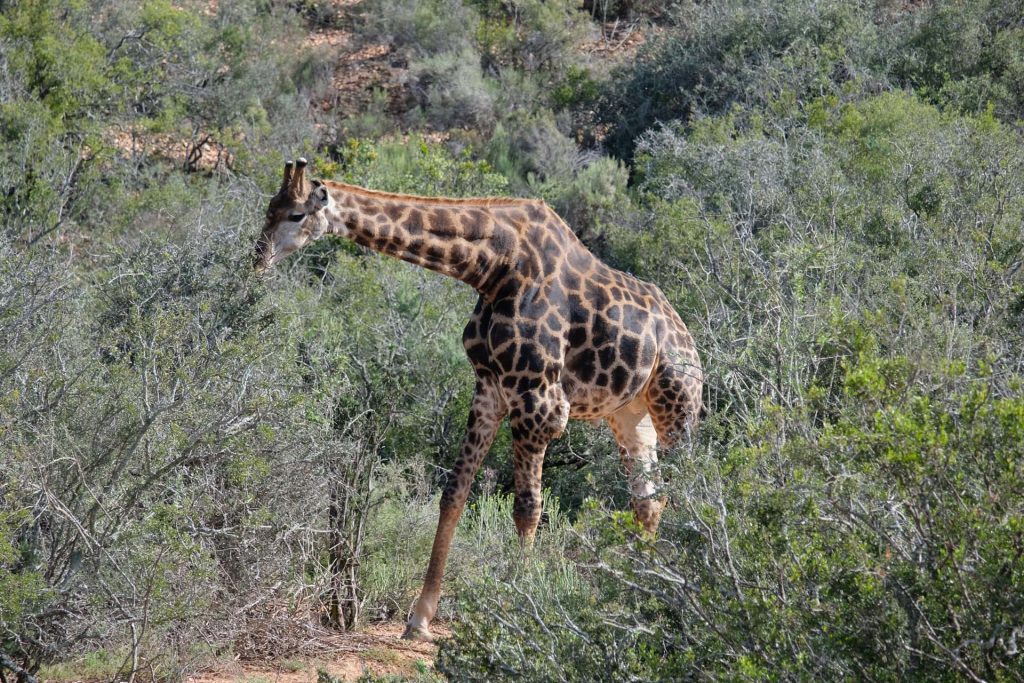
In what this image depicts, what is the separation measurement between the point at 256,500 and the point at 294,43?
15515 millimetres

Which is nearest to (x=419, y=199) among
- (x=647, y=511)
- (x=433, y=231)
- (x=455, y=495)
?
(x=433, y=231)

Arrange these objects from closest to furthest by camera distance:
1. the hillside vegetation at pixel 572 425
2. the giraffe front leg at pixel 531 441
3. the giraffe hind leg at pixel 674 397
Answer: the hillside vegetation at pixel 572 425, the giraffe front leg at pixel 531 441, the giraffe hind leg at pixel 674 397

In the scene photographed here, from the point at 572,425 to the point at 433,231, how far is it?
8.47 feet

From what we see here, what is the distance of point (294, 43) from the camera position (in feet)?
69.9

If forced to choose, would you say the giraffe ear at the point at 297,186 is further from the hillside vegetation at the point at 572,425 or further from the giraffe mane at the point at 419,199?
the hillside vegetation at the point at 572,425

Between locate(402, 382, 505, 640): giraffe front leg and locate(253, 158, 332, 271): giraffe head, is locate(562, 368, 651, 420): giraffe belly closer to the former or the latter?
locate(402, 382, 505, 640): giraffe front leg

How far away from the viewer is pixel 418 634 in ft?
24.0

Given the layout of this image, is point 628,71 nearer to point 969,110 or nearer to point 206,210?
point 969,110

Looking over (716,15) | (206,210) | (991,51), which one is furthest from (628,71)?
(206,210)

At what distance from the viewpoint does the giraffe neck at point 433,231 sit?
291 inches

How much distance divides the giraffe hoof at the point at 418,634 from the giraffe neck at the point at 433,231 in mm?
1857

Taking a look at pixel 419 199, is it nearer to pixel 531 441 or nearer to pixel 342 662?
pixel 531 441

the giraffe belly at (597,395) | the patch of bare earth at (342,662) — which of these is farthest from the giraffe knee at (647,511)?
the patch of bare earth at (342,662)

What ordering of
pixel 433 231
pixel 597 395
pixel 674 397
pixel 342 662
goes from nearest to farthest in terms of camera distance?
pixel 342 662 < pixel 433 231 < pixel 597 395 < pixel 674 397
